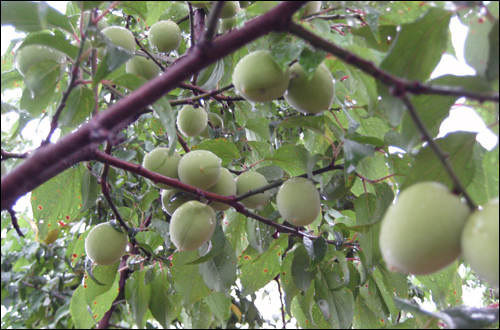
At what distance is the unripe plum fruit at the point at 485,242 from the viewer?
59cm

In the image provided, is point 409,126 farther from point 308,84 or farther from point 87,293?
point 87,293

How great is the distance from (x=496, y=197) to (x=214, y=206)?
33.5 inches

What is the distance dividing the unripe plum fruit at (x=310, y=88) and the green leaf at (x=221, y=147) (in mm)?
505

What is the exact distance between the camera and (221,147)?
1.50 meters

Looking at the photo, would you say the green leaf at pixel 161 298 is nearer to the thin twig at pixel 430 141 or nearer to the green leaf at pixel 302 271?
the green leaf at pixel 302 271

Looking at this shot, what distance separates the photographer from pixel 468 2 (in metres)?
0.76

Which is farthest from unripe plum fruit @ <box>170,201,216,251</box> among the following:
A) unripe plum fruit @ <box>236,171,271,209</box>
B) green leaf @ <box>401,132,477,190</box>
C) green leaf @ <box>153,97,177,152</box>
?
green leaf @ <box>401,132,477,190</box>

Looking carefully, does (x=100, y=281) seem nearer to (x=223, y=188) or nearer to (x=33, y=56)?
(x=223, y=188)

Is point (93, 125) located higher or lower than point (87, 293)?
higher

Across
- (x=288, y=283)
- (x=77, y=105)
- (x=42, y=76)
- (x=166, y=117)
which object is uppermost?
(x=42, y=76)

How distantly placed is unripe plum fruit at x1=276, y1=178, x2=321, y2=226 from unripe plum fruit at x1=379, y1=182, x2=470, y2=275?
1.43 feet

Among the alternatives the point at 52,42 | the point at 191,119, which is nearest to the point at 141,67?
the point at 191,119

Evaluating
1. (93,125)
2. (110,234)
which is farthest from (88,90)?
(110,234)

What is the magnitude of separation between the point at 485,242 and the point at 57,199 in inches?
64.3
